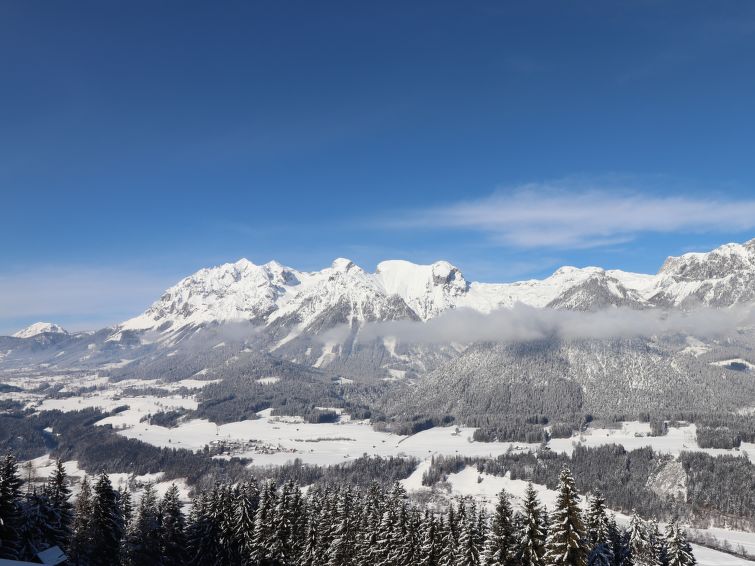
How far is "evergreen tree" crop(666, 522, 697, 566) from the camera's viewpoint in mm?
80062

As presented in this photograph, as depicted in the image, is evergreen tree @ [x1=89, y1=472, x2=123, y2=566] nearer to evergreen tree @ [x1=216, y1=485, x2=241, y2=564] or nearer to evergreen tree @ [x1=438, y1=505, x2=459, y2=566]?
evergreen tree @ [x1=216, y1=485, x2=241, y2=564]

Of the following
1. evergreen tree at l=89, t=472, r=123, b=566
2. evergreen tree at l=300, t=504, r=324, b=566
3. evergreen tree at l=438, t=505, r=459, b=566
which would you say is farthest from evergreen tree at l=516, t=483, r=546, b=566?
evergreen tree at l=89, t=472, r=123, b=566

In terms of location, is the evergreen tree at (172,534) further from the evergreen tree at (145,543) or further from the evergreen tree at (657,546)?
the evergreen tree at (657,546)

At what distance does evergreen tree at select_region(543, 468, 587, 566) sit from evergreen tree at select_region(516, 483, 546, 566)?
5.05 m

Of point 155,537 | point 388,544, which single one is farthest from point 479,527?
point 155,537

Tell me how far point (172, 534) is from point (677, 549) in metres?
77.0

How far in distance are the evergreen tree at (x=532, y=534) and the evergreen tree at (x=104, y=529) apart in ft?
190

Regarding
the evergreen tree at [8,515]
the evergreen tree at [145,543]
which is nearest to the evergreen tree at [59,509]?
the evergreen tree at [145,543]

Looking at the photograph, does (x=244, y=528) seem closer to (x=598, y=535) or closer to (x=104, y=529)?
(x=104, y=529)

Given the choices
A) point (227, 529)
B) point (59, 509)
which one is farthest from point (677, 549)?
point (59, 509)

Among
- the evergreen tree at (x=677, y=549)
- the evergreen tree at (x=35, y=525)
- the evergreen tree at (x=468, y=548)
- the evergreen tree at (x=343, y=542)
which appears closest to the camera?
the evergreen tree at (x=35, y=525)

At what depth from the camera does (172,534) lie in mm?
84688

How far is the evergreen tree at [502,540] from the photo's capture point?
212 feet

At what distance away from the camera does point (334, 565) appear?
83.1 m
